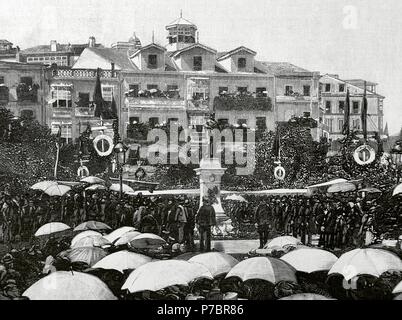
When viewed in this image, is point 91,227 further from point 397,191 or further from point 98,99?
point 98,99

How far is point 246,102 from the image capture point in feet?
88.2

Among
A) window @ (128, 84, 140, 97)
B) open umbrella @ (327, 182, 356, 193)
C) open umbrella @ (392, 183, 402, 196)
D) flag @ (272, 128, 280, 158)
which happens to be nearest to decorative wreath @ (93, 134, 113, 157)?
window @ (128, 84, 140, 97)

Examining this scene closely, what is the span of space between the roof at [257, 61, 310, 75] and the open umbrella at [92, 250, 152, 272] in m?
13.7

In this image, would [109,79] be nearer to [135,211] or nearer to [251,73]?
[251,73]

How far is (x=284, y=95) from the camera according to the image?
2698 centimetres

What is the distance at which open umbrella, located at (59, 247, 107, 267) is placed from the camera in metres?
11.2

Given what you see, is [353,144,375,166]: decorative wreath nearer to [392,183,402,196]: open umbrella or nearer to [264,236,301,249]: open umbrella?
[392,183,402,196]: open umbrella

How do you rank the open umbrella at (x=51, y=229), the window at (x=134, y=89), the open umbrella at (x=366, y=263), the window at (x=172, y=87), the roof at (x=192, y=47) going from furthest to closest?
the window at (x=172, y=87), the window at (x=134, y=89), the roof at (x=192, y=47), the open umbrella at (x=51, y=229), the open umbrella at (x=366, y=263)

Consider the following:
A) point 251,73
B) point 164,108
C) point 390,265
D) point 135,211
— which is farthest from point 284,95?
point 390,265

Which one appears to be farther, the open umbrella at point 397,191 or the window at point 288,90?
the window at point 288,90

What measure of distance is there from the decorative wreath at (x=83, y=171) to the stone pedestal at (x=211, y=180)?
4.08 metres

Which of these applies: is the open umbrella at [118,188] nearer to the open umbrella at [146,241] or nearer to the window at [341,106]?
the window at [341,106]

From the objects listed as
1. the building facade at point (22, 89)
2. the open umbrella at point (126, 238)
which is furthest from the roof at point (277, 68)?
the open umbrella at point (126, 238)

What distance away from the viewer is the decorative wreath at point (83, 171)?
72.5 ft
